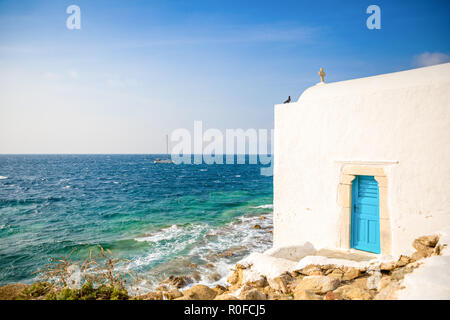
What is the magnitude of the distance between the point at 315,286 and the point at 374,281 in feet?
2.86

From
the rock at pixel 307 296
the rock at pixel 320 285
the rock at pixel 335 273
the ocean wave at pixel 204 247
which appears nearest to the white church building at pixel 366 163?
the rock at pixel 335 273

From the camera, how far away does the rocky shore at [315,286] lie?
2.81 metres

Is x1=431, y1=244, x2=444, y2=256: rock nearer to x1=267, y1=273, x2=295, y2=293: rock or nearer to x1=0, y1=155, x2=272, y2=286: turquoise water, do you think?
x1=267, y1=273, x2=295, y2=293: rock

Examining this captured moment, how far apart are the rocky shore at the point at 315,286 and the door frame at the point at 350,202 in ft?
2.60

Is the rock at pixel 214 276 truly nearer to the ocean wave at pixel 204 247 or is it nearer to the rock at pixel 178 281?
the ocean wave at pixel 204 247

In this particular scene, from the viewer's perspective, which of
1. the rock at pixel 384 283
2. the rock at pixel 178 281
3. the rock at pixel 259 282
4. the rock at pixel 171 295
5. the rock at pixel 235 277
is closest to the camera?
the rock at pixel 384 283

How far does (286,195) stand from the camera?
5.94 metres

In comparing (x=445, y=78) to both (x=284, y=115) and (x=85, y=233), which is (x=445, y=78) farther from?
(x=85, y=233)

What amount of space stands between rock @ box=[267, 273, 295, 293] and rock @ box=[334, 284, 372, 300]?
83cm
